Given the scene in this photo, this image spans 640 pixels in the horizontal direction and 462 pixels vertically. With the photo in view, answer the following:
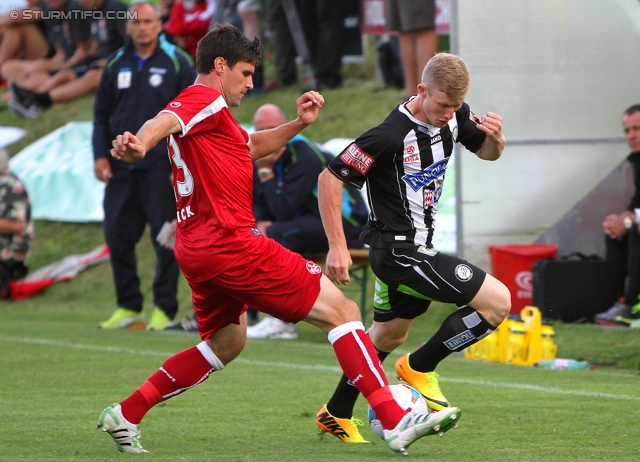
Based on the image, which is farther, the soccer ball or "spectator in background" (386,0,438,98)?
"spectator in background" (386,0,438,98)

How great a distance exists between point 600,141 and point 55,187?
835 centimetres

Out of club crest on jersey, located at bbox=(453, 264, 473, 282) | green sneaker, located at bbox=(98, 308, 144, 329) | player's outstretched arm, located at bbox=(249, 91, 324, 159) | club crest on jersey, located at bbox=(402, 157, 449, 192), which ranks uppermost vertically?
player's outstretched arm, located at bbox=(249, 91, 324, 159)

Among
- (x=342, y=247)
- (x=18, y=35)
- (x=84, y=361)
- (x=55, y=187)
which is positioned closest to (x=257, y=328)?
(x=84, y=361)

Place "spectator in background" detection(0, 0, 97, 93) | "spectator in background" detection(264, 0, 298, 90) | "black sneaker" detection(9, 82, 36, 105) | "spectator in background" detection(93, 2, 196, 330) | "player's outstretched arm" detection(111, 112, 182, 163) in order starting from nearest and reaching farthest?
"player's outstretched arm" detection(111, 112, 182, 163)
"spectator in background" detection(93, 2, 196, 330)
"spectator in background" detection(264, 0, 298, 90)
"spectator in background" detection(0, 0, 97, 93)
"black sneaker" detection(9, 82, 36, 105)

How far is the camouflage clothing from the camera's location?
13.2 meters

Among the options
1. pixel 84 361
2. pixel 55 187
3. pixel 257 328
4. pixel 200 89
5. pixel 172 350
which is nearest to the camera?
pixel 200 89

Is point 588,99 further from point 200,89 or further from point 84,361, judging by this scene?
point 200,89

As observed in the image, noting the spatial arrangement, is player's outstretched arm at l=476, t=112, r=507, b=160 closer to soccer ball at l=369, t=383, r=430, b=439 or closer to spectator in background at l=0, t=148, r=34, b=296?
soccer ball at l=369, t=383, r=430, b=439

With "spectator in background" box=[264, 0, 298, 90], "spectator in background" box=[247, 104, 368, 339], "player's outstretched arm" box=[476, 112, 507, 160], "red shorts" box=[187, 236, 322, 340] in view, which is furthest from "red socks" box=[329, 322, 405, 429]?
"spectator in background" box=[264, 0, 298, 90]

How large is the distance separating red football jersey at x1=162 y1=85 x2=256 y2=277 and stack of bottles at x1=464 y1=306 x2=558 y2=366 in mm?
4137

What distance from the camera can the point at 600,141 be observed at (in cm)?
1125

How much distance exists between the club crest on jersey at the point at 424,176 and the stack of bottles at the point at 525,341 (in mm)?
3206

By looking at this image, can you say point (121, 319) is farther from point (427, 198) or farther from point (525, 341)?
point (427, 198)

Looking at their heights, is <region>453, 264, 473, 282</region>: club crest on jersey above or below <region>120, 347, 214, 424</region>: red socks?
above
